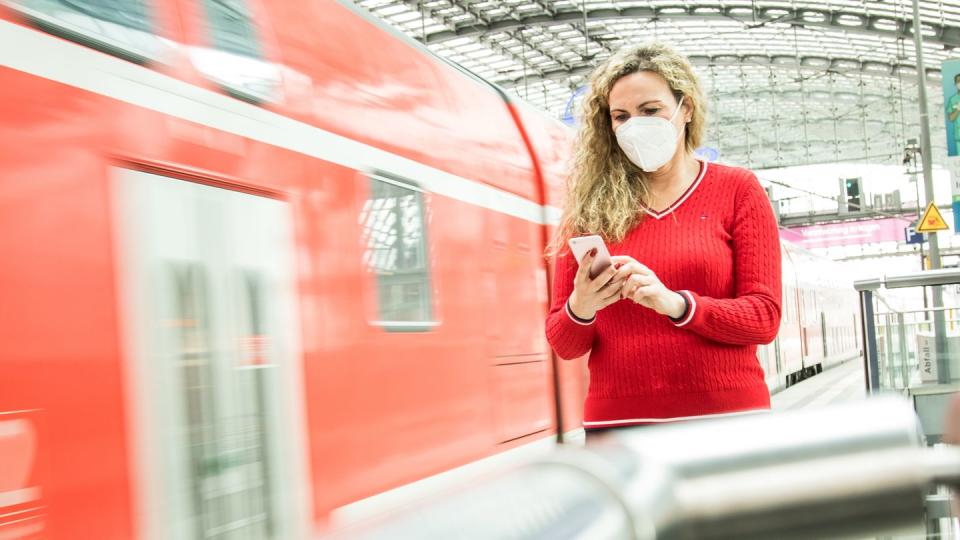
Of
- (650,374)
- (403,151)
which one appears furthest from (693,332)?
(403,151)

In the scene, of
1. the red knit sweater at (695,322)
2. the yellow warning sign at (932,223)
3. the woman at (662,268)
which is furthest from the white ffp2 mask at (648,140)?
the yellow warning sign at (932,223)

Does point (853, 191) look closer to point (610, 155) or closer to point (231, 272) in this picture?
point (231, 272)

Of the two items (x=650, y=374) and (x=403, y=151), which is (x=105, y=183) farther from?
(x=403, y=151)

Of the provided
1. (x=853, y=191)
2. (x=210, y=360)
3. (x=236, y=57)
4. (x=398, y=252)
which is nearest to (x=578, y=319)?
(x=210, y=360)

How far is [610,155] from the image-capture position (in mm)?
2566

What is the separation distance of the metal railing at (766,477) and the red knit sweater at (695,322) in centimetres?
161

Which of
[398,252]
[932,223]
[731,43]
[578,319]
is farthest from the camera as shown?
[731,43]

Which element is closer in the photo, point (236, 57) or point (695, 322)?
point (695, 322)

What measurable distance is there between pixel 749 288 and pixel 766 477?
180 centimetres

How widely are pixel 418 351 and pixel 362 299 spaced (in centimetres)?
59

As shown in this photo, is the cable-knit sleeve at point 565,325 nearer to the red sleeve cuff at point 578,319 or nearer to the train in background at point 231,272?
the red sleeve cuff at point 578,319

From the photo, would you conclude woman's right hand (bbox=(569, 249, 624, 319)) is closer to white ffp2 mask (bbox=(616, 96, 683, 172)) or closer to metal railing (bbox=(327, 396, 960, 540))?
white ffp2 mask (bbox=(616, 96, 683, 172))

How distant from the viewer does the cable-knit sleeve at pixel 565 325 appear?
2.38 m

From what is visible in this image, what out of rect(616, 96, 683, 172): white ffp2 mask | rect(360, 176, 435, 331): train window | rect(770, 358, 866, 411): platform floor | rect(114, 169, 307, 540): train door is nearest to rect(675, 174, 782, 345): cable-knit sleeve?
rect(616, 96, 683, 172): white ffp2 mask
